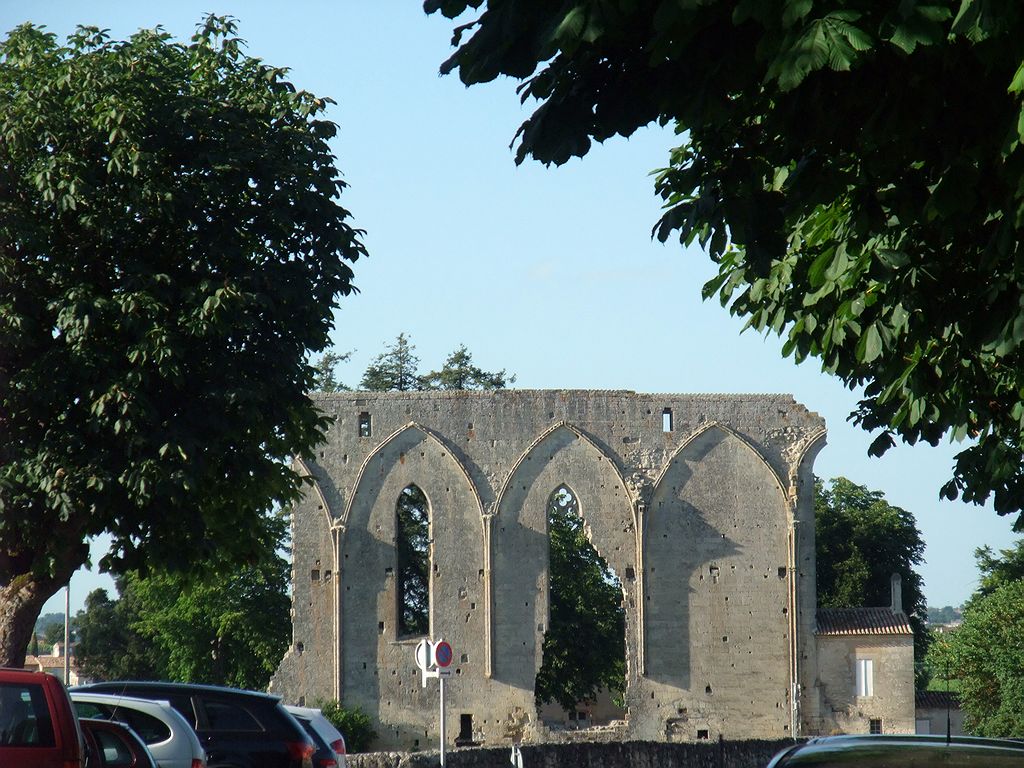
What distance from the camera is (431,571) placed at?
37938 mm

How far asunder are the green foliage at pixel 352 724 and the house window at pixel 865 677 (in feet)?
42.4

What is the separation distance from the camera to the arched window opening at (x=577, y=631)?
48312 mm

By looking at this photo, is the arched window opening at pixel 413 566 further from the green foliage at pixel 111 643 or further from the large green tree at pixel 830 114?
the large green tree at pixel 830 114

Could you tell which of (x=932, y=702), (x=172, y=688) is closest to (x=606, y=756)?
(x=172, y=688)

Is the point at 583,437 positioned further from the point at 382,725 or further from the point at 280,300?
the point at 280,300

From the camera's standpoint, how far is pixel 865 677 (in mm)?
38312

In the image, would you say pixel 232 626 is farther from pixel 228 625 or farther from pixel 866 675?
pixel 866 675

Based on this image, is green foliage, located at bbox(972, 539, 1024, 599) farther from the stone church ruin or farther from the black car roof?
the black car roof

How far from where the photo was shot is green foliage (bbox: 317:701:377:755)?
36812 millimetres

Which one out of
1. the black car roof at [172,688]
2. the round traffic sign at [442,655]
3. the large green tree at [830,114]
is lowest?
the round traffic sign at [442,655]

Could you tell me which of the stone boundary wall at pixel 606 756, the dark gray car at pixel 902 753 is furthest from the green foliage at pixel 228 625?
the dark gray car at pixel 902 753

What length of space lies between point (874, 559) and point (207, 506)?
128 feet

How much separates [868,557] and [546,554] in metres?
17.3

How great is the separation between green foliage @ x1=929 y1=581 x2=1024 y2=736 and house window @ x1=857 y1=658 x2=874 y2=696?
16.9ft
